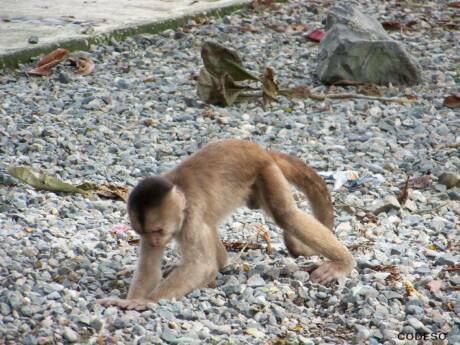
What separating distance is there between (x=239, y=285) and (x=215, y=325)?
0.52m

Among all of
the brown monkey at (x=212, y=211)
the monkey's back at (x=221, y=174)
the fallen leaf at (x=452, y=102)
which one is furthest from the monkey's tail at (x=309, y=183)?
the fallen leaf at (x=452, y=102)

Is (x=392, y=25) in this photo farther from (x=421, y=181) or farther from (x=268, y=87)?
(x=421, y=181)

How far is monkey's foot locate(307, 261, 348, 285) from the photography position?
6.13 m

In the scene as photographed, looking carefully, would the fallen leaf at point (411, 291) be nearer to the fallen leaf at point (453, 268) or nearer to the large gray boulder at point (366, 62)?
Answer: the fallen leaf at point (453, 268)

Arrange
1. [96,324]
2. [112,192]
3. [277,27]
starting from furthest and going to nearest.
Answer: [277,27] < [112,192] < [96,324]

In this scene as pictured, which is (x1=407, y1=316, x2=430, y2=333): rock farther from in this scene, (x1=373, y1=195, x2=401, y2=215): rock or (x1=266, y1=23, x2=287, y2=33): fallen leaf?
(x1=266, y1=23, x2=287, y2=33): fallen leaf

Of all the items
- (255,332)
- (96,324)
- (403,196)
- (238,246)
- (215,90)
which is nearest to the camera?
(96,324)

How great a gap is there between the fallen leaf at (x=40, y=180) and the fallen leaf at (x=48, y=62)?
315 centimetres

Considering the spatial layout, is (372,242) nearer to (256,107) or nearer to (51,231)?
(51,231)

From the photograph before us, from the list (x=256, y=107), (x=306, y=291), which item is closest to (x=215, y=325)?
(x=306, y=291)

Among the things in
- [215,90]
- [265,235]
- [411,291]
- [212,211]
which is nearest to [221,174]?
[212,211]

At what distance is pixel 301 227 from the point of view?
20.3 feet

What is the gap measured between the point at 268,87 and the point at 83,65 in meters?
2.08

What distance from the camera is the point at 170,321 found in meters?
5.44
